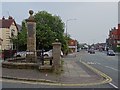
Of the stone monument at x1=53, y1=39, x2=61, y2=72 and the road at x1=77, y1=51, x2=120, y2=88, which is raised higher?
the stone monument at x1=53, y1=39, x2=61, y2=72

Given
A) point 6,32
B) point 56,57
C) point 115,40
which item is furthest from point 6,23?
point 115,40

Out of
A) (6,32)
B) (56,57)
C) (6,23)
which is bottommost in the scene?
(56,57)

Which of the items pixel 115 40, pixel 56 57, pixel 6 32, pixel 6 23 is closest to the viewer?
pixel 56 57

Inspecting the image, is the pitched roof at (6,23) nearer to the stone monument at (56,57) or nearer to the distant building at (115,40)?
the stone monument at (56,57)

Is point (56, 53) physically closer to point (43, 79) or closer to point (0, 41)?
point (43, 79)

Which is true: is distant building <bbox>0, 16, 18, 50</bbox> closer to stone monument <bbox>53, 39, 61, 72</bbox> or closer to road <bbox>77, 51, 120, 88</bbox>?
road <bbox>77, 51, 120, 88</bbox>

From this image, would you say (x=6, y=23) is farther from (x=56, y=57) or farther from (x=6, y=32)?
(x=56, y=57)

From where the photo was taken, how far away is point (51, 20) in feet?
212

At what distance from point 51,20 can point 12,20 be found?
11.4 metres

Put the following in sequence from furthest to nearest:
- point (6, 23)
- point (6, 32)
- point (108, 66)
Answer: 1. point (6, 23)
2. point (6, 32)
3. point (108, 66)

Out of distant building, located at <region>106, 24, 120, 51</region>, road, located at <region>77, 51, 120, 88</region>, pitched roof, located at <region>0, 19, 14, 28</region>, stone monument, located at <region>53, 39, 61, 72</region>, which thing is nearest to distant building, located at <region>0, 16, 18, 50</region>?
pitched roof, located at <region>0, 19, 14, 28</region>

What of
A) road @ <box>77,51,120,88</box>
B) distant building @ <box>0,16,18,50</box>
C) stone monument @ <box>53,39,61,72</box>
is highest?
distant building @ <box>0,16,18,50</box>

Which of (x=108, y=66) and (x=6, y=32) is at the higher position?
(x=6, y=32)

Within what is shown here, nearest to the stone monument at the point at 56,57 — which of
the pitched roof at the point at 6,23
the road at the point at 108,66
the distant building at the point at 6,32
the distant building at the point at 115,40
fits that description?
the road at the point at 108,66
